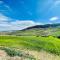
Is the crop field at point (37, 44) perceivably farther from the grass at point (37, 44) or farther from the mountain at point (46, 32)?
the mountain at point (46, 32)

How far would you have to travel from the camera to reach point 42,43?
2428 centimetres

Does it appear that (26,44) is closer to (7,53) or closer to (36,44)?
(36,44)

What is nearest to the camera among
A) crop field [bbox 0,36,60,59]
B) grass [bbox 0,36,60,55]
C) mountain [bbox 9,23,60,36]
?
crop field [bbox 0,36,60,59]

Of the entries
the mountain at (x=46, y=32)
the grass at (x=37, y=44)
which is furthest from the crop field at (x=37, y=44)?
the mountain at (x=46, y=32)

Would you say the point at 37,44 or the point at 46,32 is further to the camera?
the point at 46,32

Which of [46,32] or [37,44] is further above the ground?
[46,32]

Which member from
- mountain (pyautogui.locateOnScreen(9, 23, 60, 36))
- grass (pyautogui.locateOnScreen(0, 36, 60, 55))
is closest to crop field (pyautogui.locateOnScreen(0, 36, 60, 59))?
grass (pyautogui.locateOnScreen(0, 36, 60, 55))

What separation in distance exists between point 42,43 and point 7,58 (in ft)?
32.7

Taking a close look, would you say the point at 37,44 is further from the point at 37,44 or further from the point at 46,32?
the point at 46,32

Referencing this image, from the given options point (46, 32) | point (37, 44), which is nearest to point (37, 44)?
point (37, 44)

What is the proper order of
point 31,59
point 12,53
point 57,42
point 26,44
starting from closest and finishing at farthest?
point 31,59 → point 12,53 → point 26,44 → point 57,42

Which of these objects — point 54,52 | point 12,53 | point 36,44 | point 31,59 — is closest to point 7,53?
point 12,53

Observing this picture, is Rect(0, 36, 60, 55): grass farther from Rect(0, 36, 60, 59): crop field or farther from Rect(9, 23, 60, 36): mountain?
Rect(9, 23, 60, 36): mountain

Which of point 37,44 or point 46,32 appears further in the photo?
point 46,32
